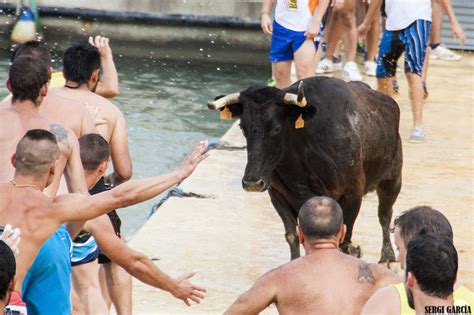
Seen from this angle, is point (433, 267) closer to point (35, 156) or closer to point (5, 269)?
point (5, 269)

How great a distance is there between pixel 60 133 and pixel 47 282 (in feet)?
3.94

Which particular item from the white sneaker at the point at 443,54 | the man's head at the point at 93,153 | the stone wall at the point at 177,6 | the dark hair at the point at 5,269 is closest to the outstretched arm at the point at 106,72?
the man's head at the point at 93,153

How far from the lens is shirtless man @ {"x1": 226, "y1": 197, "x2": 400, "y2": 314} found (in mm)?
6207

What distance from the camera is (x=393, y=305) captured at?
5402 mm

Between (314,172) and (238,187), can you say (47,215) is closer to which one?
(314,172)

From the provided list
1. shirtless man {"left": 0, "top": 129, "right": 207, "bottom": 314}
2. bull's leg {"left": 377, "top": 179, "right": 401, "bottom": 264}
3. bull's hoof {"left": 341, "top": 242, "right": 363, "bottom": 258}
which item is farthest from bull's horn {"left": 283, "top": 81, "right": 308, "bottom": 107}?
shirtless man {"left": 0, "top": 129, "right": 207, "bottom": 314}

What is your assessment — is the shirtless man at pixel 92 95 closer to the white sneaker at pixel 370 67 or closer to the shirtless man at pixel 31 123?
the shirtless man at pixel 31 123

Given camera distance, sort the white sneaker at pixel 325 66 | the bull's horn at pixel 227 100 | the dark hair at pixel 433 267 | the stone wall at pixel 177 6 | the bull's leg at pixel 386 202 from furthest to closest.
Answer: the stone wall at pixel 177 6 → the white sneaker at pixel 325 66 → the bull's leg at pixel 386 202 → the bull's horn at pixel 227 100 → the dark hair at pixel 433 267

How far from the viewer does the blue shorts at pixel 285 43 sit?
13617 millimetres

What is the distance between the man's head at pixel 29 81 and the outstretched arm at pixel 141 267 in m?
0.97

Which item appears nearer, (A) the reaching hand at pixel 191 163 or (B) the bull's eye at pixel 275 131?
(A) the reaching hand at pixel 191 163

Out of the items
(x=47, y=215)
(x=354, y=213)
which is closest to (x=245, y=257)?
(x=354, y=213)

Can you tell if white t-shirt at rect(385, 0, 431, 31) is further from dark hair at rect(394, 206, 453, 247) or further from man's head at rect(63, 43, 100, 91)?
dark hair at rect(394, 206, 453, 247)

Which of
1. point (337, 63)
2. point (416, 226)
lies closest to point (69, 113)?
point (416, 226)
